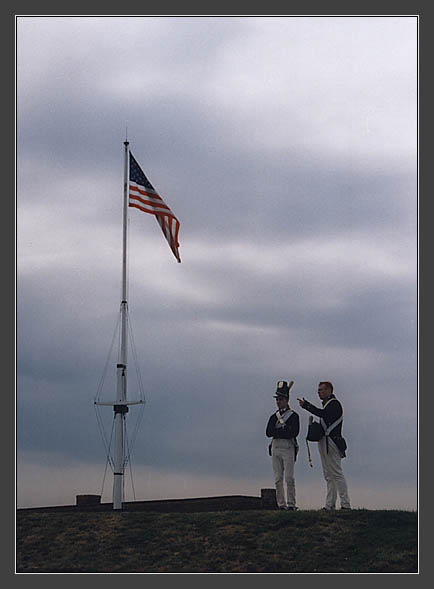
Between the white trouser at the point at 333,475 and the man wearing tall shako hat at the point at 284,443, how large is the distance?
63 cm

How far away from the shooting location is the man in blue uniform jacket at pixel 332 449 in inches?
695

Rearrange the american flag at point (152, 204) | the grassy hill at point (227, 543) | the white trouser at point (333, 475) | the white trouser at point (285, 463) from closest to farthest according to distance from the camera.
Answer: the grassy hill at point (227, 543) < the white trouser at point (333, 475) < the white trouser at point (285, 463) < the american flag at point (152, 204)

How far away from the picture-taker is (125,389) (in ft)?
64.6

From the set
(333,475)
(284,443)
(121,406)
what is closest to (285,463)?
(284,443)

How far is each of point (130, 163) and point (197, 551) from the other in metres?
8.65

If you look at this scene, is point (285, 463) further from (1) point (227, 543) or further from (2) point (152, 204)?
(2) point (152, 204)

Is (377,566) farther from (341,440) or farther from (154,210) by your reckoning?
(154,210)

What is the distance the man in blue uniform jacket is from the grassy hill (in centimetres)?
44

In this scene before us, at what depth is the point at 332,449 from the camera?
17.7 metres

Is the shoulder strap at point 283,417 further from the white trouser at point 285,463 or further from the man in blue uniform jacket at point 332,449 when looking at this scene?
the man in blue uniform jacket at point 332,449

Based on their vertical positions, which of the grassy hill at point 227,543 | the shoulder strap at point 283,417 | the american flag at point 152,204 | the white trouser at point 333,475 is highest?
the american flag at point 152,204

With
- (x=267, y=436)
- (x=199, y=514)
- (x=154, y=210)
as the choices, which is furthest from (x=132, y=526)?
(x=154, y=210)

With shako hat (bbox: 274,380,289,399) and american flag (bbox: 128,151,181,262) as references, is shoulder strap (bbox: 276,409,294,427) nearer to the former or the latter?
shako hat (bbox: 274,380,289,399)

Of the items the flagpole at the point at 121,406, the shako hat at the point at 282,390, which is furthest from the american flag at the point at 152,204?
the shako hat at the point at 282,390
